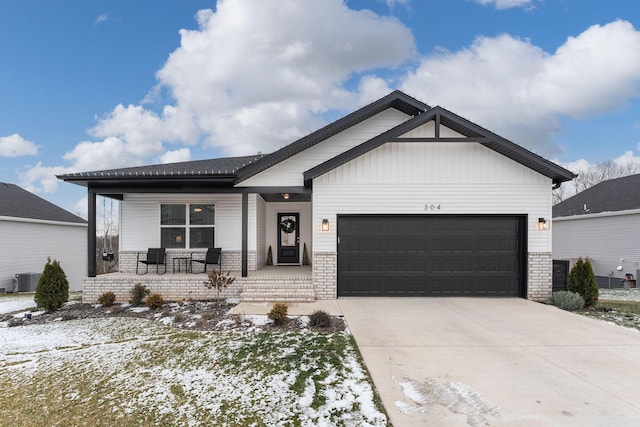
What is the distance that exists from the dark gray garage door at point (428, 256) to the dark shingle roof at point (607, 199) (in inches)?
408

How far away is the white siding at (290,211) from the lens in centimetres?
1246

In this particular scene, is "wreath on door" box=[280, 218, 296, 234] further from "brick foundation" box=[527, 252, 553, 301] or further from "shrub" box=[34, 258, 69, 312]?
"brick foundation" box=[527, 252, 553, 301]

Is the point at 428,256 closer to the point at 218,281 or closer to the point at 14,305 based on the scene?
the point at 218,281

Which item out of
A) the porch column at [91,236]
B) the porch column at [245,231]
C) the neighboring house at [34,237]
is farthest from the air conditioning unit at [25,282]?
the porch column at [245,231]

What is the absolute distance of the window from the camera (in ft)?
34.9

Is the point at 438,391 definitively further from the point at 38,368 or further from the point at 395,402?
the point at 38,368

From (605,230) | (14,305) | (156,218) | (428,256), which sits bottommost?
(14,305)

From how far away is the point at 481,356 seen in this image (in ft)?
15.6

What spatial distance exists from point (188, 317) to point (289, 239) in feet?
19.3

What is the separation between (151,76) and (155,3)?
4.85 m

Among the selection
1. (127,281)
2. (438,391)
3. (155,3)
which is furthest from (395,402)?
(155,3)

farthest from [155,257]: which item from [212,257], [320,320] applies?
[320,320]

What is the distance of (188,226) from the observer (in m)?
10.7

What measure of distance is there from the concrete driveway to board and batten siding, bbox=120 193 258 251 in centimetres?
507
